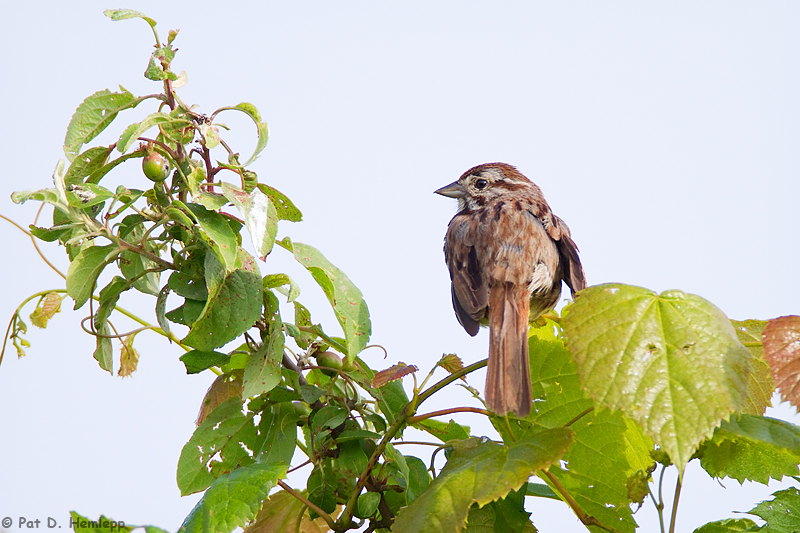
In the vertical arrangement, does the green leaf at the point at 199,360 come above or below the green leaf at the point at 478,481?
above

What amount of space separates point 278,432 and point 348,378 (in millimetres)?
259

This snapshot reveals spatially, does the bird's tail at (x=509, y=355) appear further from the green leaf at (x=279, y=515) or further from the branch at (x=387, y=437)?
the green leaf at (x=279, y=515)

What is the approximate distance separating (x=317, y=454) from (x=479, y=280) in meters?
1.28

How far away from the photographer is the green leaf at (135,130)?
1778 mm

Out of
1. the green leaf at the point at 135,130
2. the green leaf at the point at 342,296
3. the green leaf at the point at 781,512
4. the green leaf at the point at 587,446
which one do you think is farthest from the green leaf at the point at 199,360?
the green leaf at the point at 781,512

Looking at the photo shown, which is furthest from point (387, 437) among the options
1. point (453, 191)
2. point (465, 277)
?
point (453, 191)

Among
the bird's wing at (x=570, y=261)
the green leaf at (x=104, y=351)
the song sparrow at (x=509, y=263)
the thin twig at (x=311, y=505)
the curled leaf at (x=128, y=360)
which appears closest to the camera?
the thin twig at (x=311, y=505)

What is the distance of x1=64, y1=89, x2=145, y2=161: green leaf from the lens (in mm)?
1947

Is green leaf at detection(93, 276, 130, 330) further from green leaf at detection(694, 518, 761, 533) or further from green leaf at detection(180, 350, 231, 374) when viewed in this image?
green leaf at detection(694, 518, 761, 533)

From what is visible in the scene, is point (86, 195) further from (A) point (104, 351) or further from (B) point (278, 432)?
(B) point (278, 432)

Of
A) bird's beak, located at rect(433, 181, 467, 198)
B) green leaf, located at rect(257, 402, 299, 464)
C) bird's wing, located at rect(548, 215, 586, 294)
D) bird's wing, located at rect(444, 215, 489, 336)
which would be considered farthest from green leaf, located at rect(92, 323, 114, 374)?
bird's beak, located at rect(433, 181, 467, 198)

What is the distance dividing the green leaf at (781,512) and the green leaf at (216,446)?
1412 mm

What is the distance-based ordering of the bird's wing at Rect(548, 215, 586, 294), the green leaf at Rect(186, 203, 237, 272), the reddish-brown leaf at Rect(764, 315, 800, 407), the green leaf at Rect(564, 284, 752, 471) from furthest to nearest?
the bird's wing at Rect(548, 215, 586, 294) < the green leaf at Rect(186, 203, 237, 272) < the reddish-brown leaf at Rect(764, 315, 800, 407) < the green leaf at Rect(564, 284, 752, 471)

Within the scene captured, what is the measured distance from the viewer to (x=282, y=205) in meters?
2.12
